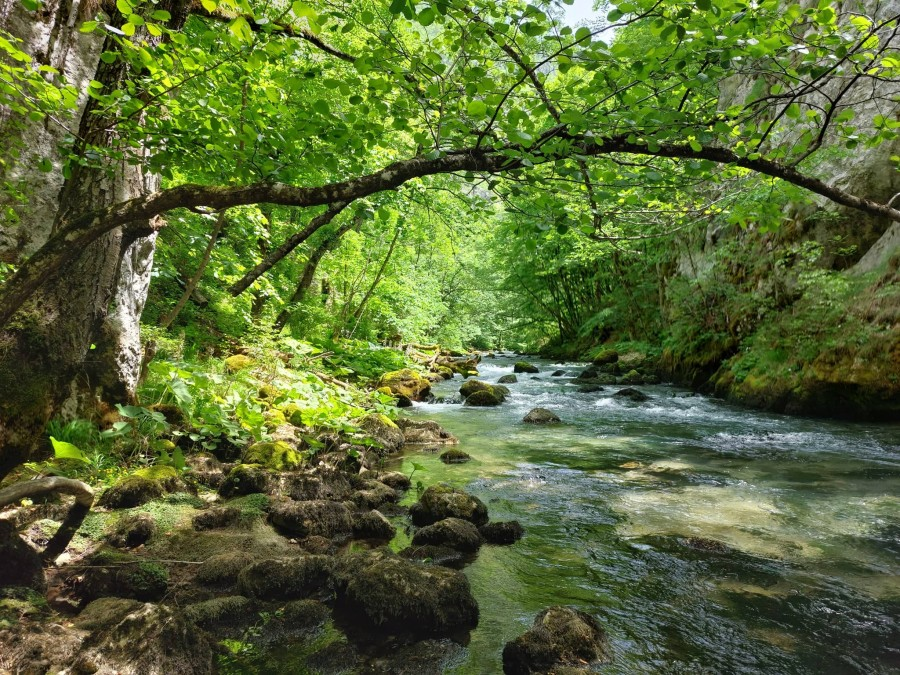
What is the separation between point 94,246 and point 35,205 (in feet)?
4.42

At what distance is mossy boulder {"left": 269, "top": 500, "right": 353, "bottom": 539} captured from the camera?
4461mm

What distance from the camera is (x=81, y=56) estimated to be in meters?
4.28

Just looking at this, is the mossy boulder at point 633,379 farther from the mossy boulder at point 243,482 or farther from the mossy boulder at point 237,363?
the mossy boulder at point 243,482

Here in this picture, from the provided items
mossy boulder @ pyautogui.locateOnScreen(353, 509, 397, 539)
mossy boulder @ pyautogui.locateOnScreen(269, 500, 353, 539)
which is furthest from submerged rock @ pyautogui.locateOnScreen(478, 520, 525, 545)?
mossy boulder @ pyautogui.locateOnScreen(269, 500, 353, 539)

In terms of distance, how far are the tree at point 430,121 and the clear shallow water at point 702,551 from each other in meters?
2.97

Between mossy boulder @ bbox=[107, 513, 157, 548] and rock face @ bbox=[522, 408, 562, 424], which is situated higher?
rock face @ bbox=[522, 408, 562, 424]

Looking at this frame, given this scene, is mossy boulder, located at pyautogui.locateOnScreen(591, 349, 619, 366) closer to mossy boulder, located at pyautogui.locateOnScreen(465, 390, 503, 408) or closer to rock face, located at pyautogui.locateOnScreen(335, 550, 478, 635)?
mossy boulder, located at pyautogui.locateOnScreen(465, 390, 503, 408)

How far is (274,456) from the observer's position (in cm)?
590

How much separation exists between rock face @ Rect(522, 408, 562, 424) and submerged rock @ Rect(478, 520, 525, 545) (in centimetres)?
621

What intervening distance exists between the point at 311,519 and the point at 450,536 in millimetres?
1363

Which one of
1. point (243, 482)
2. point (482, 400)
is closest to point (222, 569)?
point (243, 482)

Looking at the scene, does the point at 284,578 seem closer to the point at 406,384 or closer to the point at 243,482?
the point at 243,482

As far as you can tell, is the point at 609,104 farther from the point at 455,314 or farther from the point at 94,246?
the point at 455,314

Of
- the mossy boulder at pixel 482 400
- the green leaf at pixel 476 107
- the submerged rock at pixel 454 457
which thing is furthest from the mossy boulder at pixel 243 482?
the mossy boulder at pixel 482 400
